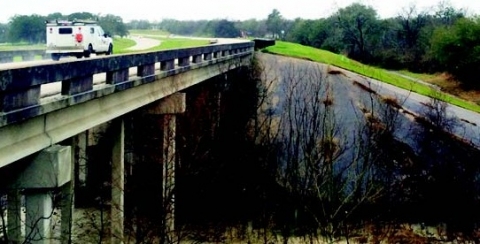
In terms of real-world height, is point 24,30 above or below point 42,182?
above

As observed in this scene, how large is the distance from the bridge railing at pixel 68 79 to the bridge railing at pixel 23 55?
546cm

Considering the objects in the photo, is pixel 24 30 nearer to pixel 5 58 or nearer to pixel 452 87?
pixel 5 58

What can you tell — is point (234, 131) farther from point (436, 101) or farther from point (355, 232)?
point (436, 101)

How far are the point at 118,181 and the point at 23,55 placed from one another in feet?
25.8

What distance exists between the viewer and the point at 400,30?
82812 mm

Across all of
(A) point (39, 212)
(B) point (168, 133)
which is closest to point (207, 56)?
(B) point (168, 133)

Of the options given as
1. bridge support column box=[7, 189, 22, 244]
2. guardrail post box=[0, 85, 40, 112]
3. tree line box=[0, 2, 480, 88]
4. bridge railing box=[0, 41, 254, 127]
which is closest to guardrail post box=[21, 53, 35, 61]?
bridge railing box=[0, 41, 254, 127]

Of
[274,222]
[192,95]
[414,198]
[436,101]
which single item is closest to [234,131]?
[192,95]

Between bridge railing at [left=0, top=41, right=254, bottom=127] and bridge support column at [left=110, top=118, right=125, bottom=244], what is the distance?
138 centimetres

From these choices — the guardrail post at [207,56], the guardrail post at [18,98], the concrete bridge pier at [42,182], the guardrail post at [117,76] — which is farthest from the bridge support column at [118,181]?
the guardrail post at [207,56]

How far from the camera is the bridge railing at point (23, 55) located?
19.1 meters

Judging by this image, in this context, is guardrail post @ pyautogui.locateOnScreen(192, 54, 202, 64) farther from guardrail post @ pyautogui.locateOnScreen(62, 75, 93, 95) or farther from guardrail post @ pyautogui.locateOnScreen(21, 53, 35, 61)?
guardrail post @ pyautogui.locateOnScreen(62, 75, 93, 95)

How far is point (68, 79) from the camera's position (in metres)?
9.48

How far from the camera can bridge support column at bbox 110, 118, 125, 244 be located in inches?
587
